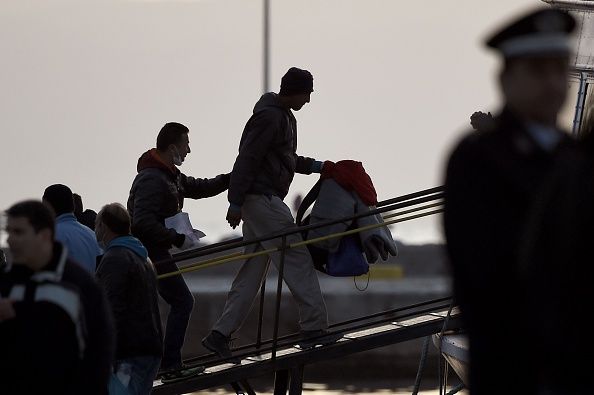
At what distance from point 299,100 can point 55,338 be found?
4.91m

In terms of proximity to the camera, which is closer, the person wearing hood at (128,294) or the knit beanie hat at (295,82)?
the person wearing hood at (128,294)

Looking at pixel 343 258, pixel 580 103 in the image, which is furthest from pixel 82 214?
pixel 580 103

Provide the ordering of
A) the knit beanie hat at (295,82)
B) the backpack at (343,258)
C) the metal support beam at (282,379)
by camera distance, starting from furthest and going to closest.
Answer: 1. the metal support beam at (282,379)
2. the backpack at (343,258)
3. the knit beanie hat at (295,82)

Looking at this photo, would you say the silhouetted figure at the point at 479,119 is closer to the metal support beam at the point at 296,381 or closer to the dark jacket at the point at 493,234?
the metal support beam at the point at 296,381

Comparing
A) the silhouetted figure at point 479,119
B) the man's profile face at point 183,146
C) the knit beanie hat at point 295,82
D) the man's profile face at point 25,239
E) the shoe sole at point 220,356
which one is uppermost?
the silhouetted figure at point 479,119

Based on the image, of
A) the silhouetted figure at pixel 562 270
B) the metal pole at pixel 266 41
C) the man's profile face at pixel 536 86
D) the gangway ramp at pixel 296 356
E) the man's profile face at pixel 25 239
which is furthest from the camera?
the metal pole at pixel 266 41

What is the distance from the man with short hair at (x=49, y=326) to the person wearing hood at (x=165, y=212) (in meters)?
4.59

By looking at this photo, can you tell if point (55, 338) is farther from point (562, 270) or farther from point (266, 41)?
point (266, 41)

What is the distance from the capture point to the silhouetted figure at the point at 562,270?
4516 mm

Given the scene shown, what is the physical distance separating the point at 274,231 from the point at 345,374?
13.1m

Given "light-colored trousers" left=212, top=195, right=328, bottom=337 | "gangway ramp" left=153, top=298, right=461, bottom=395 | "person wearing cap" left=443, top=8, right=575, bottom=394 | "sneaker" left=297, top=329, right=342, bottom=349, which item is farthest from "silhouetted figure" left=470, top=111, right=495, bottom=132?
"person wearing cap" left=443, top=8, right=575, bottom=394

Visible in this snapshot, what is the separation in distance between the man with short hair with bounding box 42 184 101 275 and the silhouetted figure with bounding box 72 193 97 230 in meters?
1.64

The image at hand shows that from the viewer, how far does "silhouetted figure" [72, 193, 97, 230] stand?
1221cm

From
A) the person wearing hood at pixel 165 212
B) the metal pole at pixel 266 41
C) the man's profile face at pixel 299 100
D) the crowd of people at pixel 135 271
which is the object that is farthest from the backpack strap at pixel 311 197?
the metal pole at pixel 266 41
